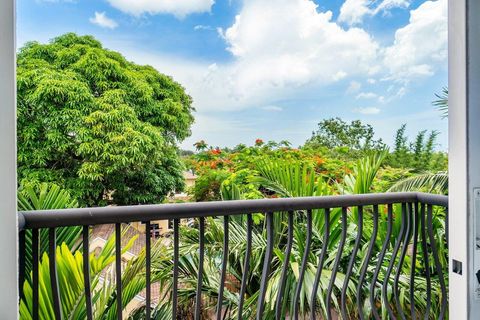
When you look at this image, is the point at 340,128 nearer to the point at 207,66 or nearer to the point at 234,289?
the point at 207,66

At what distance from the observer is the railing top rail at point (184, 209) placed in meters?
0.98

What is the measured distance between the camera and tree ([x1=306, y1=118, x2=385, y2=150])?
519 cm

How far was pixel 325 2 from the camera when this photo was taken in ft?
19.0

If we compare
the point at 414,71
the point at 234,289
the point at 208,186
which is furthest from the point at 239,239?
the point at 414,71

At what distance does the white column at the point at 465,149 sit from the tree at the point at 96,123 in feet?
15.8

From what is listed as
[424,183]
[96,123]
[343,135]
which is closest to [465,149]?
[424,183]

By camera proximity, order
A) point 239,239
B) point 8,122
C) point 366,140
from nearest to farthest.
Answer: point 8,122, point 239,239, point 366,140

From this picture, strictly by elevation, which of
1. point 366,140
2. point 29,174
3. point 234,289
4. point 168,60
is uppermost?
point 168,60

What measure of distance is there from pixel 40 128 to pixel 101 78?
1144 millimetres

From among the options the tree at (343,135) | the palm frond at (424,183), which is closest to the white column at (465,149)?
the palm frond at (424,183)

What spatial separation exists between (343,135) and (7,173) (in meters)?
5.22

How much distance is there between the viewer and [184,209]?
1.12m

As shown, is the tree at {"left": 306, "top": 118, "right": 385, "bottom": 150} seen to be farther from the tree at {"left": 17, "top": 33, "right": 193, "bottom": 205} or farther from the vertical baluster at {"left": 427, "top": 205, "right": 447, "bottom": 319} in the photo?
the vertical baluster at {"left": 427, "top": 205, "right": 447, "bottom": 319}

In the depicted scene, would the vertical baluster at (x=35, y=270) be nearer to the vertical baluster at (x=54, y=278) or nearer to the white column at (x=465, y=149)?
the vertical baluster at (x=54, y=278)
